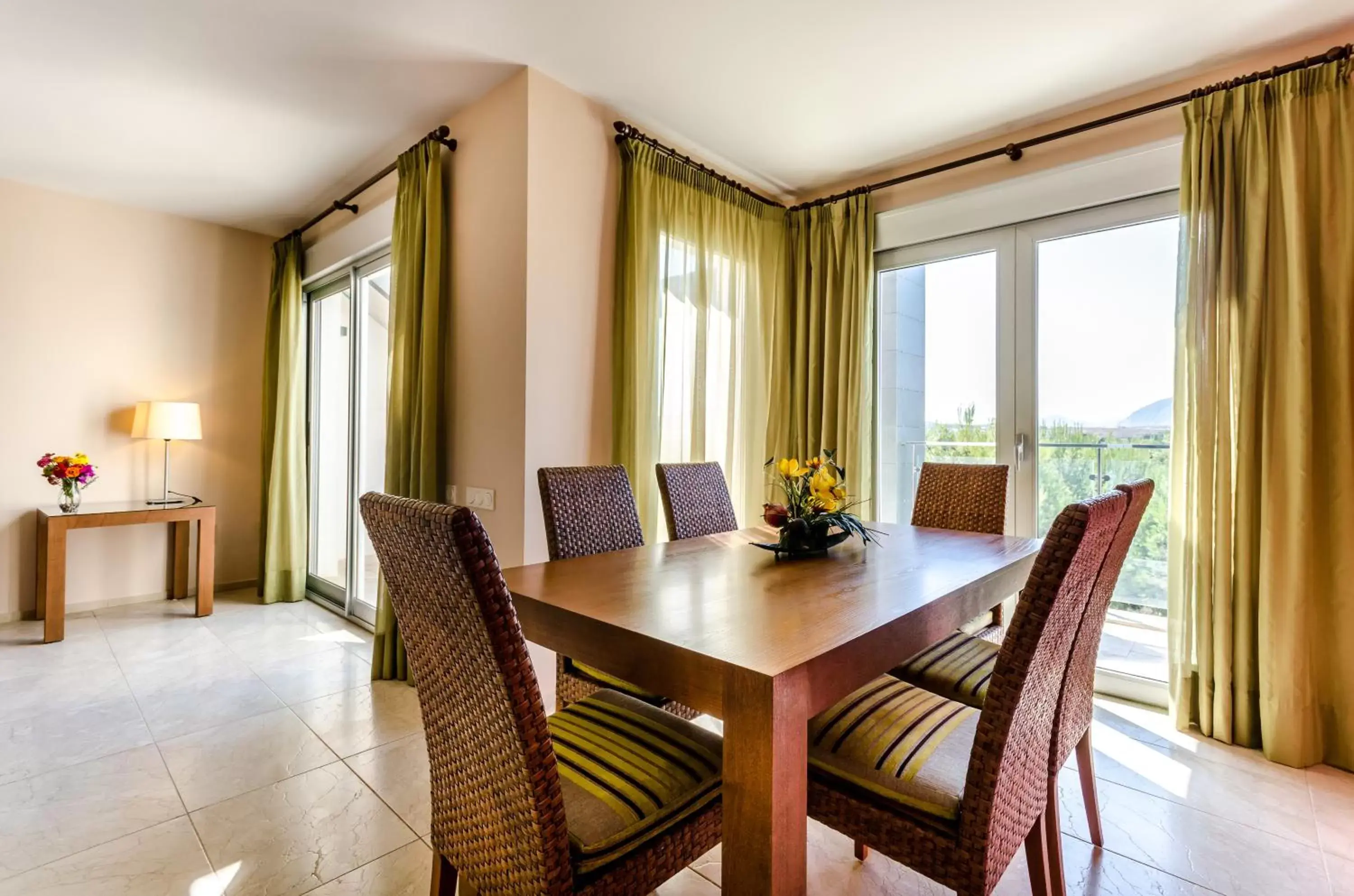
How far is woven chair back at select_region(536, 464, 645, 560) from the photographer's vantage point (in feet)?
6.24

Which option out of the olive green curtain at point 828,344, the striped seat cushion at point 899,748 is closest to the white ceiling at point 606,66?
the olive green curtain at point 828,344

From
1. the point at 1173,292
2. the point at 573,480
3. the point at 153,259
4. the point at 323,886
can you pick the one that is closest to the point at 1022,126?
the point at 1173,292

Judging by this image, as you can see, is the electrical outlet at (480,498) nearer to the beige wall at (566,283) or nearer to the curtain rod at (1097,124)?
the beige wall at (566,283)

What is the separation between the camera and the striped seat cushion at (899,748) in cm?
111

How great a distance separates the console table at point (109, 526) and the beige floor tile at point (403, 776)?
2.45 metres

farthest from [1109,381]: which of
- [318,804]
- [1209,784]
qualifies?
[318,804]

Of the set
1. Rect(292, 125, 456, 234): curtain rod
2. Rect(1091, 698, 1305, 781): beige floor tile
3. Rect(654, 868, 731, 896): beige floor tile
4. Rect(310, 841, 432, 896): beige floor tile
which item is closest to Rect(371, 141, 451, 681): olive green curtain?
Rect(292, 125, 456, 234): curtain rod

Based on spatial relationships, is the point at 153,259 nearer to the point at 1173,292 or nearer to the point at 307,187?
the point at 307,187

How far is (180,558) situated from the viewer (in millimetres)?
4215

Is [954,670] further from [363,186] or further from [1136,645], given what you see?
[363,186]

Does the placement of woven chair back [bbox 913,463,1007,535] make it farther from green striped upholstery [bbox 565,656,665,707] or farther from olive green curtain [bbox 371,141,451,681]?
olive green curtain [bbox 371,141,451,681]

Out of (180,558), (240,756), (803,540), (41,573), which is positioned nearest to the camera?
(803,540)

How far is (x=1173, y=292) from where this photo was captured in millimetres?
2592

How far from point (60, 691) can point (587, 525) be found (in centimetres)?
264
